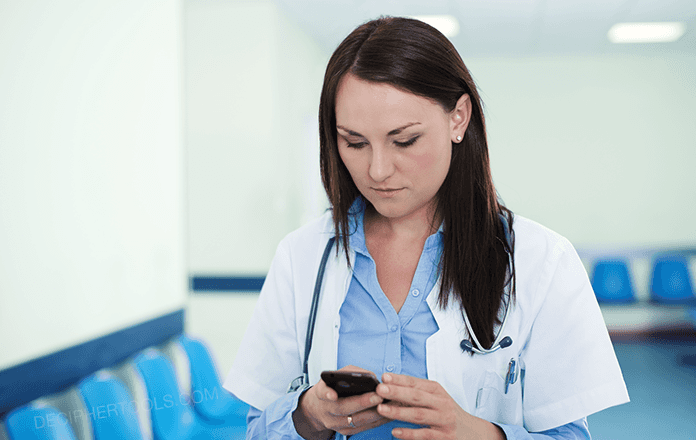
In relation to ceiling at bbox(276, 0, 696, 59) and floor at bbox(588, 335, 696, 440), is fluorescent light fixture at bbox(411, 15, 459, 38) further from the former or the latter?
floor at bbox(588, 335, 696, 440)

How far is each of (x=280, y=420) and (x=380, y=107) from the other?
0.59 metres

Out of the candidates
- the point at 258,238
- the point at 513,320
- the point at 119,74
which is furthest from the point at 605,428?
the point at 119,74

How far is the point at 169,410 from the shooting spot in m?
2.54

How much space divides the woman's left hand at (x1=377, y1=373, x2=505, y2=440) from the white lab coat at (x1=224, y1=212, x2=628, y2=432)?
132 mm

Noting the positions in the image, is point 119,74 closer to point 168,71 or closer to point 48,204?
point 168,71

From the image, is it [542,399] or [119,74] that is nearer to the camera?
[542,399]

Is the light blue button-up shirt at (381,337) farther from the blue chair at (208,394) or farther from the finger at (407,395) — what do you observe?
the blue chair at (208,394)

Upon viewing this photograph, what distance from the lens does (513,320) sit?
963 millimetres

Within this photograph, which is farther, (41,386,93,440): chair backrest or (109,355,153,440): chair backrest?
(109,355,153,440): chair backrest

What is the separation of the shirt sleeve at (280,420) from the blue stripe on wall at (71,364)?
4.59 feet

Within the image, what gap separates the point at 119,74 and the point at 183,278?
1.44 metres

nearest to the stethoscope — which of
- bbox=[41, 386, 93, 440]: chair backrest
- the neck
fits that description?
the neck

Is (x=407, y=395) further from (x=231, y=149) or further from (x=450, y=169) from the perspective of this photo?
(x=231, y=149)

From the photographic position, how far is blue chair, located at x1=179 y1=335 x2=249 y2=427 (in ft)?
9.05
